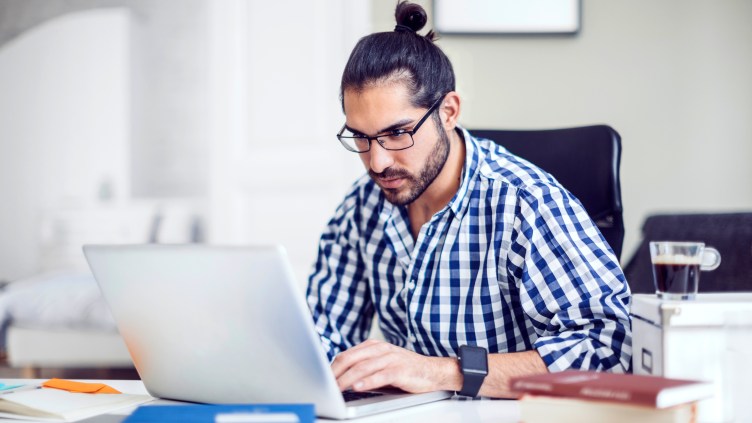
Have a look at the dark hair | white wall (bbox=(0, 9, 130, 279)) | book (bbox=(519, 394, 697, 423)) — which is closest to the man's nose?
the dark hair

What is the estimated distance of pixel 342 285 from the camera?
4.92 ft

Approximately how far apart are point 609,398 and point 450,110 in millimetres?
→ 848

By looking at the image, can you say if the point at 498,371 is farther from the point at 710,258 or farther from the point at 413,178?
the point at 413,178

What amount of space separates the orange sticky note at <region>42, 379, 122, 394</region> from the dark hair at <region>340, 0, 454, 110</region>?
66 centimetres

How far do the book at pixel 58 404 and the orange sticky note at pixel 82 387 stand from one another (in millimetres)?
12

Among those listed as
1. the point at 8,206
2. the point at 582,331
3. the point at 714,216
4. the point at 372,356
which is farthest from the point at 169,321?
the point at 8,206

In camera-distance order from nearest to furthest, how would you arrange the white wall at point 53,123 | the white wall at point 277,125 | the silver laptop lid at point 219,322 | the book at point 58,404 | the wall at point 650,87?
the silver laptop lid at point 219,322 → the book at point 58,404 → the wall at point 650,87 → the white wall at point 277,125 → the white wall at point 53,123

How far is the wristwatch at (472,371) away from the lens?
96cm

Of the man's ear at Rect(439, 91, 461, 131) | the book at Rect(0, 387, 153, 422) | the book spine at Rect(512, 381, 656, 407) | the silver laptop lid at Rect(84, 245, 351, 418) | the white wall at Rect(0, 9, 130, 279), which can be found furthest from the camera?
the white wall at Rect(0, 9, 130, 279)

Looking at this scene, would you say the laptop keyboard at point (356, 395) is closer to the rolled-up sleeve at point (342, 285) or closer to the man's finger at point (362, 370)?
the man's finger at point (362, 370)

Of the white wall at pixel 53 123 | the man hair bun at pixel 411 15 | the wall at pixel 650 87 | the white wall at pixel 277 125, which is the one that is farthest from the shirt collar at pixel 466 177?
the white wall at pixel 53 123

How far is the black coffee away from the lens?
2.74ft

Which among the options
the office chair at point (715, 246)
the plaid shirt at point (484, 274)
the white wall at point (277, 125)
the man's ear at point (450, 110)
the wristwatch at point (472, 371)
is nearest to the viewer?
the wristwatch at point (472, 371)

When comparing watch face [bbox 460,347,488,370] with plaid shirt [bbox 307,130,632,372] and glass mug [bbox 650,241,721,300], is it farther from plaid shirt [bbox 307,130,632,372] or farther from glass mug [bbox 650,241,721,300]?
glass mug [bbox 650,241,721,300]
